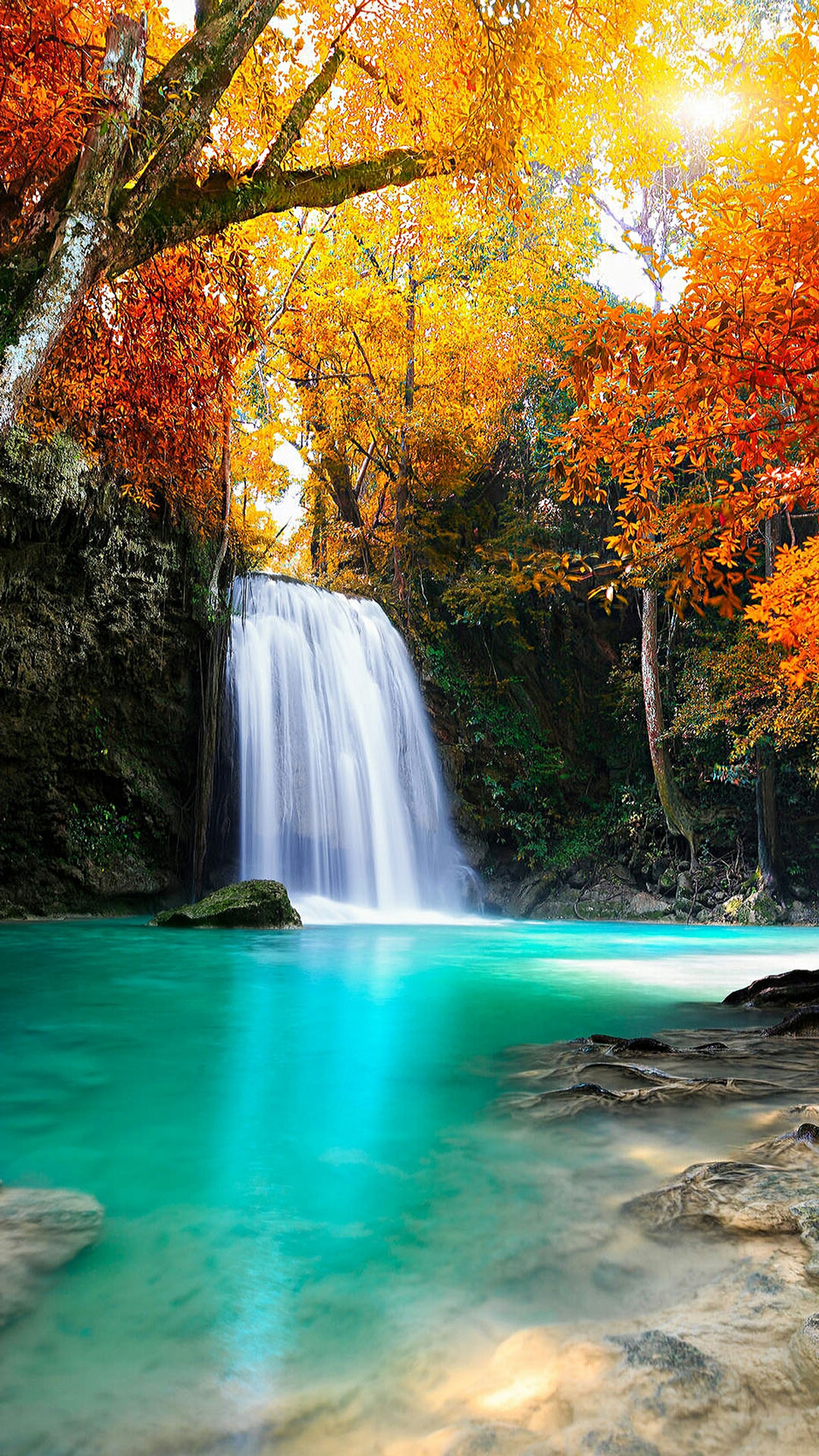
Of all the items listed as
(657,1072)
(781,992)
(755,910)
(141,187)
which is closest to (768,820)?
(755,910)

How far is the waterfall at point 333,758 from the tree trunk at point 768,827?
19.5 feet

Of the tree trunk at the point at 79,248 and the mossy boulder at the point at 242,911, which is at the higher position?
the tree trunk at the point at 79,248

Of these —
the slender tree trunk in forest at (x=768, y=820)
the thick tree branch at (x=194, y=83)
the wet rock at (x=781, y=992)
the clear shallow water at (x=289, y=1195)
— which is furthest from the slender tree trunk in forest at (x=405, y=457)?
the clear shallow water at (x=289, y=1195)

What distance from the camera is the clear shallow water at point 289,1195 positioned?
1.30 m

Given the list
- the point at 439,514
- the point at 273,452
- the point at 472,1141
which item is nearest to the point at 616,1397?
the point at 472,1141

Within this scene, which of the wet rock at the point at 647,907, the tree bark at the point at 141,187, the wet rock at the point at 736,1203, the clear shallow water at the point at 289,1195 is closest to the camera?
the clear shallow water at the point at 289,1195

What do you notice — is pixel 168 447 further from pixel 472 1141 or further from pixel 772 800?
pixel 772 800

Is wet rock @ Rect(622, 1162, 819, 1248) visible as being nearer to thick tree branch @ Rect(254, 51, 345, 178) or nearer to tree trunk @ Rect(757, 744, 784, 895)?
thick tree branch @ Rect(254, 51, 345, 178)

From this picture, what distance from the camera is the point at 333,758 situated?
14164 mm

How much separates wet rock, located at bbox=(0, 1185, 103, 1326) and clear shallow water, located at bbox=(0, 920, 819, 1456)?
0.16ft

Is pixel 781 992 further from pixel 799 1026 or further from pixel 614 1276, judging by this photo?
pixel 614 1276

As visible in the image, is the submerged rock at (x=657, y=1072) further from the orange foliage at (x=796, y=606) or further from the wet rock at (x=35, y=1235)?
the orange foliage at (x=796, y=606)

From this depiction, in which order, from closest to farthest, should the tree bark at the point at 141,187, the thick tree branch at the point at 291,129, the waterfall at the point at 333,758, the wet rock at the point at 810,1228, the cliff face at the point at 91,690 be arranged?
1. the wet rock at the point at 810,1228
2. the tree bark at the point at 141,187
3. the thick tree branch at the point at 291,129
4. the cliff face at the point at 91,690
5. the waterfall at the point at 333,758

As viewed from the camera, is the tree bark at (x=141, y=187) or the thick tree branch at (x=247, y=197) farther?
the thick tree branch at (x=247, y=197)
